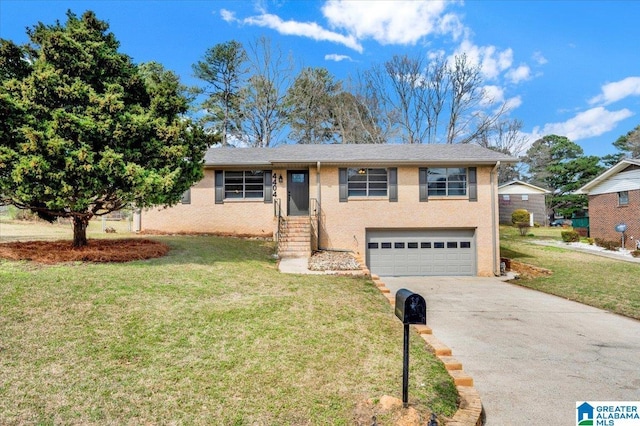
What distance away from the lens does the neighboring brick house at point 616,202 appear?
17.0 m

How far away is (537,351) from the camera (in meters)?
5.32

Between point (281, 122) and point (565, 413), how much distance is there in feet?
90.8

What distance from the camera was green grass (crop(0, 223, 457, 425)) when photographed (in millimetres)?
3084

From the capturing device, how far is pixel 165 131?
796 centimetres

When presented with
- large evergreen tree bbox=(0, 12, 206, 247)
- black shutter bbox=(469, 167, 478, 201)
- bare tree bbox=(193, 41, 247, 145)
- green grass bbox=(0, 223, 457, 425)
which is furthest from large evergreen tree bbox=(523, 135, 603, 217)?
large evergreen tree bbox=(0, 12, 206, 247)

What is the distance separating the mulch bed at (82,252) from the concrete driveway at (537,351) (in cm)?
722

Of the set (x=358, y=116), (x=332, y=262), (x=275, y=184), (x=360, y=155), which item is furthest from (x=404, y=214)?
(x=358, y=116)

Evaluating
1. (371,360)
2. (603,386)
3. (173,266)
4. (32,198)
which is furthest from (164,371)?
(32,198)

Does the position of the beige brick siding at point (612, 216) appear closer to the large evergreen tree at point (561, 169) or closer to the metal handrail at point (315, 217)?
the large evergreen tree at point (561, 169)

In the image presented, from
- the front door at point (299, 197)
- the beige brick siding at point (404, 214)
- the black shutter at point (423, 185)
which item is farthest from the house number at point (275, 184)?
the black shutter at point (423, 185)

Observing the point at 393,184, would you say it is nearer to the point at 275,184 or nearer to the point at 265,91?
the point at 275,184

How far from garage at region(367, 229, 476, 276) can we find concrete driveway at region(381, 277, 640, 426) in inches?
134

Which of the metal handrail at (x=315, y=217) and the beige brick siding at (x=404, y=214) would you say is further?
the beige brick siding at (x=404, y=214)

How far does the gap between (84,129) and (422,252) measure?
11.6 meters
